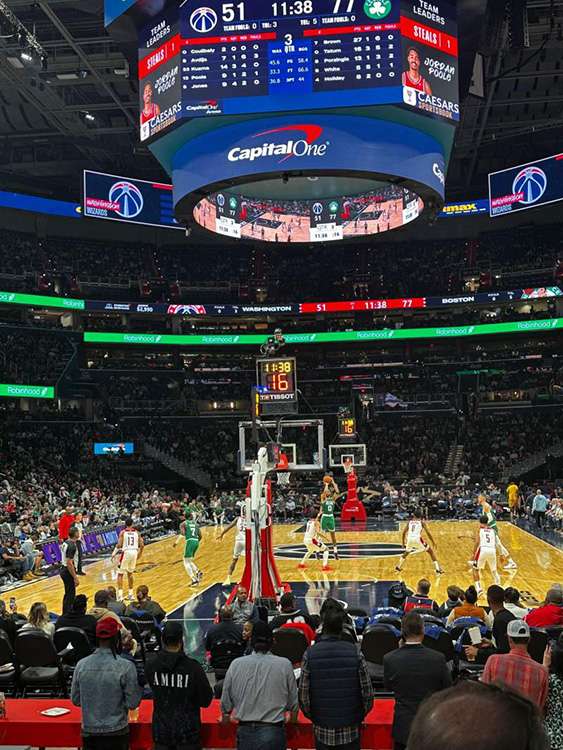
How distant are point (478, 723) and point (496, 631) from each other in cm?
711

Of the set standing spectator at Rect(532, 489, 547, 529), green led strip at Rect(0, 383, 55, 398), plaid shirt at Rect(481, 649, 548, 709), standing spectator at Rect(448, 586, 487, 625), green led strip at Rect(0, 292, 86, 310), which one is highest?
green led strip at Rect(0, 292, 86, 310)

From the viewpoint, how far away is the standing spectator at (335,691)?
5.29m

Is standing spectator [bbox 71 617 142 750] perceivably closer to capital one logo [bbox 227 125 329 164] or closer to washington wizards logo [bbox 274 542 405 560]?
capital one logo [bbox 227 125 329 164]

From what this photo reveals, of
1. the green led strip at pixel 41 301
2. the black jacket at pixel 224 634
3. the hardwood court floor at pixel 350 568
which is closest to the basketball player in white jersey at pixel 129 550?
the hardwood court floor at pixel 350 568

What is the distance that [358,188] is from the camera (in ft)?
61.6

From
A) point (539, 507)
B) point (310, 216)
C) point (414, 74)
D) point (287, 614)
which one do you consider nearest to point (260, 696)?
point (287, 614)

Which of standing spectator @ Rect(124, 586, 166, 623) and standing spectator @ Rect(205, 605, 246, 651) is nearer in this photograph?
standing spectator @ Rect(205, 605, 246, 651)

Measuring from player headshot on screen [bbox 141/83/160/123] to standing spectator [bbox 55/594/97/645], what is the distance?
1040 centimetres

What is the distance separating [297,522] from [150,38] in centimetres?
2494

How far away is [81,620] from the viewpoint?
9.14m

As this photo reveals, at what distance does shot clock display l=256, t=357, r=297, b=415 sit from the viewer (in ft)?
57.3

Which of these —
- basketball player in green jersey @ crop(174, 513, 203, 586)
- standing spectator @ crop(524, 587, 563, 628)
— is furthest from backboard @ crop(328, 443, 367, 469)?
standing spectator @ crop(524, 587, 563, 628)

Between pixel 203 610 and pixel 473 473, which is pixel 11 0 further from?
pixel 473 473

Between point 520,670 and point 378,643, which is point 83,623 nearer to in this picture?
point 378,643
